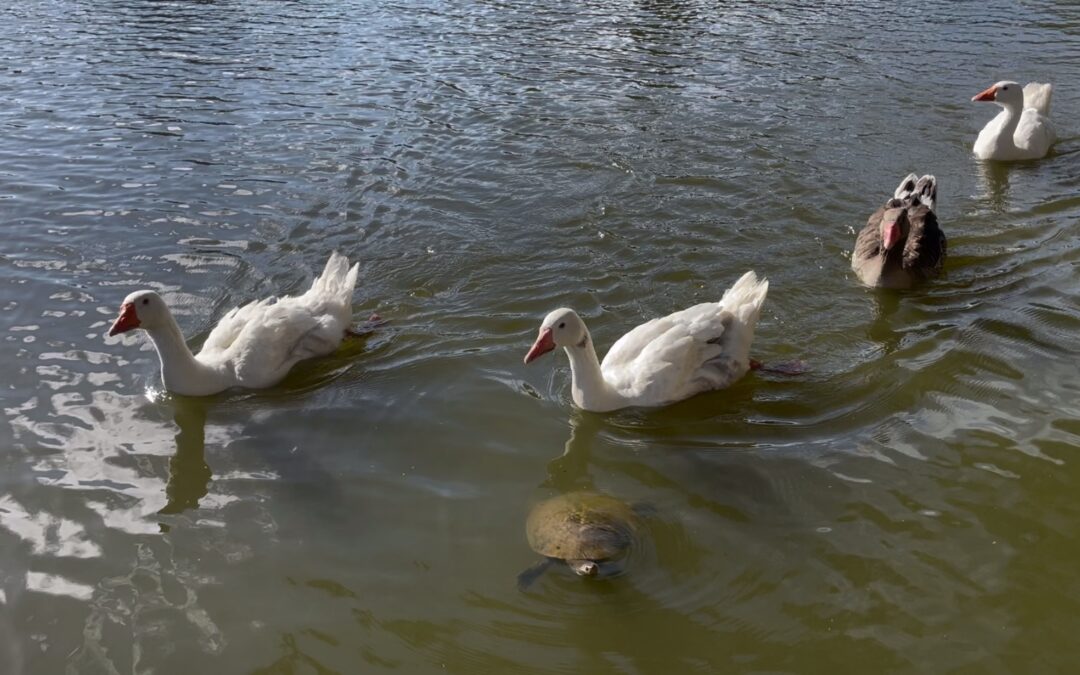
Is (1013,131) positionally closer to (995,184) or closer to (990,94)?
(990,94)

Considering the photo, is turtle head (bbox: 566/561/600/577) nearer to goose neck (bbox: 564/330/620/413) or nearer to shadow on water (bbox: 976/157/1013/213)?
goose neck (bbox: 564/330/620/413)

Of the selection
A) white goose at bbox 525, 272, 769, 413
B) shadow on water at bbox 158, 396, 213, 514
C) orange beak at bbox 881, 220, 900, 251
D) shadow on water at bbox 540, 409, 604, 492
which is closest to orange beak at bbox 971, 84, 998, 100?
orange beak at bbox 881, 220, 900, 251

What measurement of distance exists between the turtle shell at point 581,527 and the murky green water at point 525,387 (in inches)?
5.3

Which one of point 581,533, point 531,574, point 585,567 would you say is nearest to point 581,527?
point 581,533

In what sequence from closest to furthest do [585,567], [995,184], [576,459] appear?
[585,567]
[576,459]
[995,184]

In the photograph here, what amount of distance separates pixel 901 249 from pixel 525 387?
3790mm

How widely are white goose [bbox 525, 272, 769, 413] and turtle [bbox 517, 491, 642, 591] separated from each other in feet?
4.22

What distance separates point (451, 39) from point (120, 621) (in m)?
13.5

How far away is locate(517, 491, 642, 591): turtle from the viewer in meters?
5.11

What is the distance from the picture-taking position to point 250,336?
23.7ft

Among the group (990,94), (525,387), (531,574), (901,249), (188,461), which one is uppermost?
(990,94)

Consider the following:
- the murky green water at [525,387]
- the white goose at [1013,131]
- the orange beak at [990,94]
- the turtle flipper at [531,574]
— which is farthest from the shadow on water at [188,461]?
the orange beak at [990,94]

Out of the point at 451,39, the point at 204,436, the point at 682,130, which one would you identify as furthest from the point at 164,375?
the point at 451,39

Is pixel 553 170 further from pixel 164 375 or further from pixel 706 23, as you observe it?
pixel 706 23
